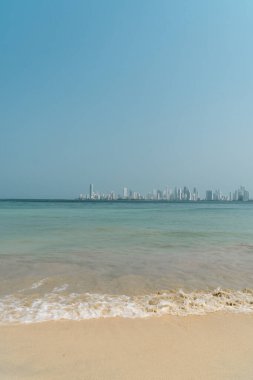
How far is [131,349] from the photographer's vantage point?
4.02 m

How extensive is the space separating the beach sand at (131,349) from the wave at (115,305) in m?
0.31

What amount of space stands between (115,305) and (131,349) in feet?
6.03

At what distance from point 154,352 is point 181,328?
0.97m

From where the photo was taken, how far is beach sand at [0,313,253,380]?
11.3ft

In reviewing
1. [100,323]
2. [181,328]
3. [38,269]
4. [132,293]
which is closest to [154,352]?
[181,328]

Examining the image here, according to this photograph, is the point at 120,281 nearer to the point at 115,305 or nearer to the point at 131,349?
the point at 115,305

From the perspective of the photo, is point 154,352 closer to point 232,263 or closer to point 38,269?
point 38,269

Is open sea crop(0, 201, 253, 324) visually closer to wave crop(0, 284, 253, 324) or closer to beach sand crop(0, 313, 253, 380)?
wave crop(0, 284, 253, 324)

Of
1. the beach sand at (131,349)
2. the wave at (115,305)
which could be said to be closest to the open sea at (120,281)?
the wave at (115,305)

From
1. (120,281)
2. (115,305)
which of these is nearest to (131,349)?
(115,305)

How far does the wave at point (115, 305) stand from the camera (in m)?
5.29

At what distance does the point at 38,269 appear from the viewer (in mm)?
8781

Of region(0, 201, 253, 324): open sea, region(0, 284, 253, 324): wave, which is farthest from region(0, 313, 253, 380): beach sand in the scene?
region(0, 201, 253, 324): open sea

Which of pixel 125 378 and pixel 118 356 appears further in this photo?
pixel 118 356
